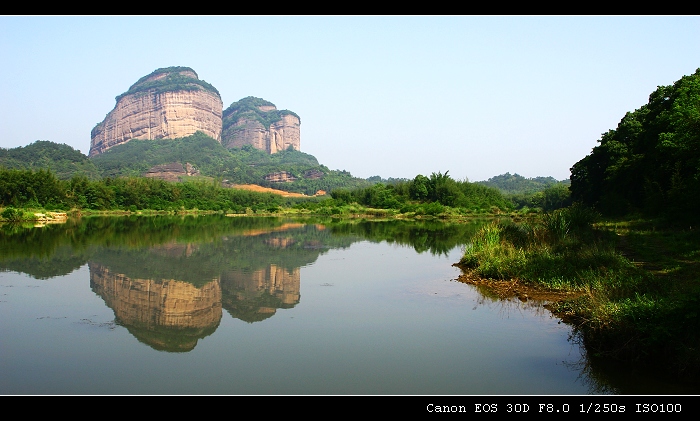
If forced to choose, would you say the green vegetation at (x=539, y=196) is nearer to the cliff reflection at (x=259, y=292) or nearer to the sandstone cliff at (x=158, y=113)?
the cliff reflection at (x=259, y=292)

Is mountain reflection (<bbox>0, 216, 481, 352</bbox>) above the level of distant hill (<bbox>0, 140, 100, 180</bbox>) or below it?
below

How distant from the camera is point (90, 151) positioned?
181875 mm

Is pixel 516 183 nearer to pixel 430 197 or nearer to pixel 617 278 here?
pixel 430 197

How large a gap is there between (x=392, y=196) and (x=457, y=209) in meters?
11.1

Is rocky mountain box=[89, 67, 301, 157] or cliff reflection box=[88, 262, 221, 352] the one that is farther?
rocky mountain box=[89, 67, 301, 157]

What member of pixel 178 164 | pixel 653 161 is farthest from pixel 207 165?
pixel 653 161

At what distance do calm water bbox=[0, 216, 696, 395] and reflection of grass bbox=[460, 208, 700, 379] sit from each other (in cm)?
51

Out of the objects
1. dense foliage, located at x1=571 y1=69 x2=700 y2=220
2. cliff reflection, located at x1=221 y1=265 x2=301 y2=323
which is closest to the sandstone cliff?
dense foliage, located at x1=571 y1=69 x2=700 y2=220

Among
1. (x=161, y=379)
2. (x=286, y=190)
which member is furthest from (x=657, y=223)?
(x=286, y=190)

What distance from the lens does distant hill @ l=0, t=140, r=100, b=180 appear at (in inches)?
3533

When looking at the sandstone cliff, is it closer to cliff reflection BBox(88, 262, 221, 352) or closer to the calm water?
the calm water

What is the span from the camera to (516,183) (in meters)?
157

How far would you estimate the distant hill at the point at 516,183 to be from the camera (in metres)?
142

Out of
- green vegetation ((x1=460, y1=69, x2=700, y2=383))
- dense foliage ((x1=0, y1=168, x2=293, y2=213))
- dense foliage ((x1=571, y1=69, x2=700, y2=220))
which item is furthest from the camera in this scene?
dense foliage ((x1=0, y1=168, x2=293, y2=213))
